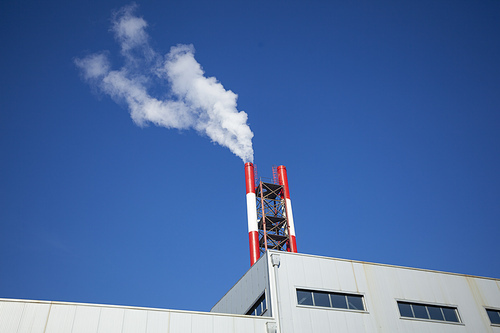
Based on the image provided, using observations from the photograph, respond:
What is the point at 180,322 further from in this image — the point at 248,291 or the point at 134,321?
the point at 248,291

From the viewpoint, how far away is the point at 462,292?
82.5 feet

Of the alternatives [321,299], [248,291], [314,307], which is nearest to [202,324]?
[248,291]

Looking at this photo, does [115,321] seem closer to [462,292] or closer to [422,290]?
[422,290]

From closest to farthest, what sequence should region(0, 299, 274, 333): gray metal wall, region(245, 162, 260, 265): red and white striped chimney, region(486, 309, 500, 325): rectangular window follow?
region(0, 299, 274, 333): gray metal wall
region(486, 309, 500, 325): rectangular window
region(245, 162, 260, 265): red and white striped chimney

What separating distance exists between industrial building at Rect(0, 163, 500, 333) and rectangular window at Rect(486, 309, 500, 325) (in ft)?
0.23

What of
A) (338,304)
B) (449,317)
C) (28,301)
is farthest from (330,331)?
(28,301)

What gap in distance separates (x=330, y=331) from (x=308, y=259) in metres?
3.90

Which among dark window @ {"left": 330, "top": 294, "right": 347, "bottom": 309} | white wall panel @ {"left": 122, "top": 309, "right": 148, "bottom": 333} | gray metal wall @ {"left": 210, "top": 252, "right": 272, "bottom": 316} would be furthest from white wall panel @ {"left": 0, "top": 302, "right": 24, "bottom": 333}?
dark window @ {"left": 330, "top": 294, "right": 347, "bottom": 309}

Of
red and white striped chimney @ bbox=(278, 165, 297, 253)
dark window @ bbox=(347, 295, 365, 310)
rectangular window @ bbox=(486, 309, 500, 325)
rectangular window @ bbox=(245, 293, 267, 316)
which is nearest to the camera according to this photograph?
rectangular window @ bbox=(245, 293, 267, 316)

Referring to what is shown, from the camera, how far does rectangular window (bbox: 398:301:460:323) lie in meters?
23.0

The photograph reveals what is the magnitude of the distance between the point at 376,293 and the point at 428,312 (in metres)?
3.30

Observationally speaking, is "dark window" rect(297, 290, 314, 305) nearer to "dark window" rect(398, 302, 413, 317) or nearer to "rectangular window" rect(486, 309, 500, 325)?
"dark window" rect(398, 302, 413, 317)

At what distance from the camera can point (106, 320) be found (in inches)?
711

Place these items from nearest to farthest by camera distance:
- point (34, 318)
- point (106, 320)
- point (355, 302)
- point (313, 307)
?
point (34, 318) → point (106, 320) → point (313, 307) → point (355, 302)
